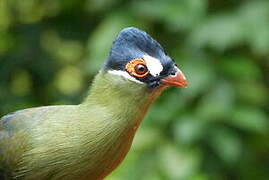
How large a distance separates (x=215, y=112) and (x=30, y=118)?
1591 mm

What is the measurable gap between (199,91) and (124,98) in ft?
5.37

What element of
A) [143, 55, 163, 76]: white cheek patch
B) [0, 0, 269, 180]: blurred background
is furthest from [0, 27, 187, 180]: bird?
[0, 0, 269, 180]: blurred background

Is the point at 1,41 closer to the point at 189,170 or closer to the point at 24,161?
the point at 189,170

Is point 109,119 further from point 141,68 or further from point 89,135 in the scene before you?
point 141,68

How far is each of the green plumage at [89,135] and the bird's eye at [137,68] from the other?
34 millimetres

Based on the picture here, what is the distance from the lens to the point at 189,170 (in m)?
3.39

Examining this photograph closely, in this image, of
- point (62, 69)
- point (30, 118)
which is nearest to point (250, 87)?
point (62, 69)

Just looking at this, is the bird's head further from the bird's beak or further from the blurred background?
the blurred background

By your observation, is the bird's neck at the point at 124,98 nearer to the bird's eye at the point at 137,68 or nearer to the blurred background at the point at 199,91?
the bird's eye at the point at 137,68

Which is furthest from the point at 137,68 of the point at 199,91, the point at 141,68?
the point at 199,91

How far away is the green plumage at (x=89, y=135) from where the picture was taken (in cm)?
196

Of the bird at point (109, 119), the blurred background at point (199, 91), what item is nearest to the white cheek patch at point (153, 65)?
the bird at point (109, 119)

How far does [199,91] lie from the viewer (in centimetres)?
359

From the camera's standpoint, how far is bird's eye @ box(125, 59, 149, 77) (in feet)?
6.37
